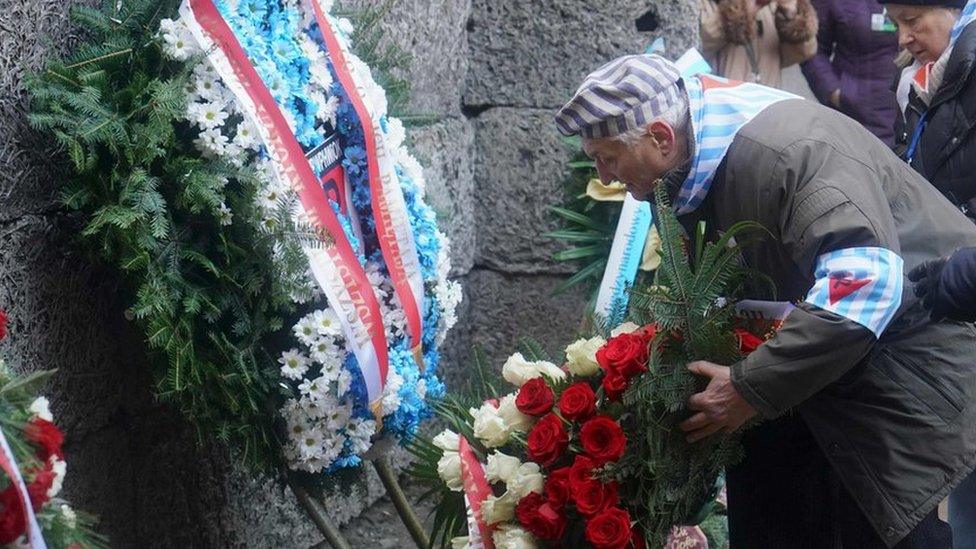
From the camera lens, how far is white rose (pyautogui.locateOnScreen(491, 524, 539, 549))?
282 cm

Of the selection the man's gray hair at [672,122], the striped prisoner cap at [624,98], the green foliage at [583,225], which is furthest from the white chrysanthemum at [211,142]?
the green foliage at [583,225]

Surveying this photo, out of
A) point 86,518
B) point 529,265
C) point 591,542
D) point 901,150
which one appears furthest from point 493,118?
point 86,518

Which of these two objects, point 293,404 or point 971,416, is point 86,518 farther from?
point 971,416

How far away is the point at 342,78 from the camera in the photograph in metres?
3.34

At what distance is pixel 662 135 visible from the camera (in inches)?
112

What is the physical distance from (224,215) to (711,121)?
1088 millimetres

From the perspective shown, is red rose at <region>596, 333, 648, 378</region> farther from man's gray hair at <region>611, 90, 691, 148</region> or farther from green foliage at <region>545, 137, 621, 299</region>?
green foliage at <region>545, 137, 621, 299</region>

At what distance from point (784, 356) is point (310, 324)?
1.10 metres

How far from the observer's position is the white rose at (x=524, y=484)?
→ 9.38 ft

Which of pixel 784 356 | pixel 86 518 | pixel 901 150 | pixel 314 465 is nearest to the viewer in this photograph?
pixel 86 518

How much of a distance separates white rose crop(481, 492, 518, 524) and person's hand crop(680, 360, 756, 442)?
0.40m

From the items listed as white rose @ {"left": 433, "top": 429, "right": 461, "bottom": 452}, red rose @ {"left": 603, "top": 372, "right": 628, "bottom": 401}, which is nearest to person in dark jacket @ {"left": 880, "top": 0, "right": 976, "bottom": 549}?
red rose @ {"left": 603, "top": 372, "right": 628, "bottom": 401}

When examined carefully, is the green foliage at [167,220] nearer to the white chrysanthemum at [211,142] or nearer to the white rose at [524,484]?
the white chrysanthemum at [211,142]

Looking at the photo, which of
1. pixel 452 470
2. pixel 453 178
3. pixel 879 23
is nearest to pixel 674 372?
pixel 452 470
